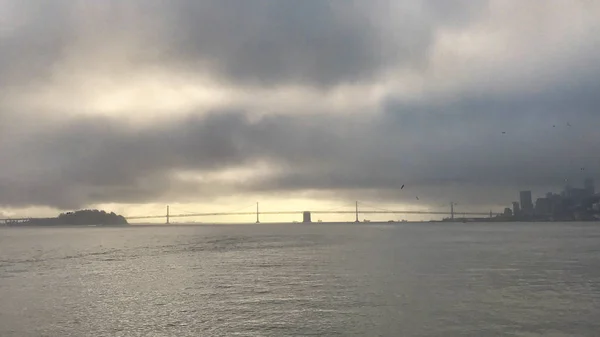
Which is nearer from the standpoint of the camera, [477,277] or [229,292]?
[229,292]

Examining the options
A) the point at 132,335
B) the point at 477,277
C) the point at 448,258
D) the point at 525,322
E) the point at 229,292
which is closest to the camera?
the point at 132,335

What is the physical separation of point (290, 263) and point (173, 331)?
25.4 meters

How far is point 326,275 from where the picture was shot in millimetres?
34625

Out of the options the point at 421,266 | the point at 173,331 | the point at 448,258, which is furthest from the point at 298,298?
the point at 448,258

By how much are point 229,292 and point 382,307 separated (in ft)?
29.3

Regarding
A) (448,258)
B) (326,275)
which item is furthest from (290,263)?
(448,258)

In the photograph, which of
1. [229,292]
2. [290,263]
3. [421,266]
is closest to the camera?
[229,292]

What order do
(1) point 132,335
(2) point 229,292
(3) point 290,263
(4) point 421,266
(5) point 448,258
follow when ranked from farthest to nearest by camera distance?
(5) point 448,258
(3) point 290,263
(4) point 421,266
(2) point 229,292
(1) point 132,335

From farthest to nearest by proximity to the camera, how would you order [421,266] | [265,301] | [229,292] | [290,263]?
[290,263], [421,266], [229,292], [265,301]

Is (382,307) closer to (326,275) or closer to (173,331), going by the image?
(173,331)

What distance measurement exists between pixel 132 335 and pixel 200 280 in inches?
601

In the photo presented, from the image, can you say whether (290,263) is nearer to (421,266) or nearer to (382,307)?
(421,266)

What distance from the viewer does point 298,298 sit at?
2505 cm

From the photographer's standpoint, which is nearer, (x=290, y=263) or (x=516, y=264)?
(x=516, y=264)
